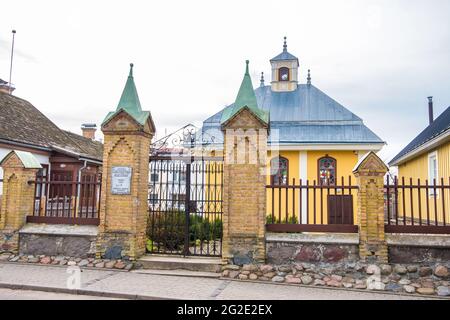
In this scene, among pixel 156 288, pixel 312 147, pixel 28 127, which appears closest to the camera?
pixel 156 288

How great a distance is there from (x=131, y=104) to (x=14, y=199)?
12.3 feet

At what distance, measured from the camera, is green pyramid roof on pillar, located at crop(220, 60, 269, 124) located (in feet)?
27.1

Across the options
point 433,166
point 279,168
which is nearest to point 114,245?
point 279,168

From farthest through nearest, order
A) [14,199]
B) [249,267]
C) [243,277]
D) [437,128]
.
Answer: [437,128], [14,199], [249,267], [243,277]

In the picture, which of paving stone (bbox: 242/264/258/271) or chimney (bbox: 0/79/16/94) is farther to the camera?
chimney (bbox: 0/79/16/94)

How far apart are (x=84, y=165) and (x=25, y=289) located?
1096cm

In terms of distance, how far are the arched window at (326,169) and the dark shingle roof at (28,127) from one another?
1072 centimetres

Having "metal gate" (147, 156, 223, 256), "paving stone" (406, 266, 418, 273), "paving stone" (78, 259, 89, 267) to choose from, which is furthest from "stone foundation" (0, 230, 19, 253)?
"paving stone" (406, 266, 418, 273)

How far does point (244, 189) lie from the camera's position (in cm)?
810

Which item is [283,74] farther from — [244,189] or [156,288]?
[156,288]

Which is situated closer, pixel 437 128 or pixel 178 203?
pixel 178 203

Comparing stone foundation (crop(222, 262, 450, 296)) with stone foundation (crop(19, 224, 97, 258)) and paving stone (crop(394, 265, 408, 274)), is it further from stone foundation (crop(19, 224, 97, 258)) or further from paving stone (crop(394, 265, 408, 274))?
stone foundation (crop(19, 224, 97, 258))

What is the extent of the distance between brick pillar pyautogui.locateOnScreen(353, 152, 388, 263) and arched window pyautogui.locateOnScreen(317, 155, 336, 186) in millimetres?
8419
